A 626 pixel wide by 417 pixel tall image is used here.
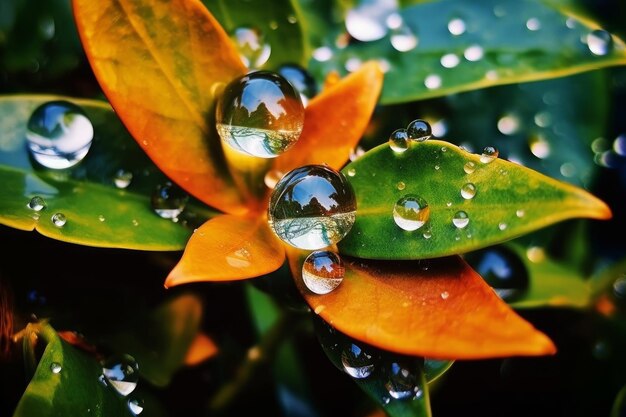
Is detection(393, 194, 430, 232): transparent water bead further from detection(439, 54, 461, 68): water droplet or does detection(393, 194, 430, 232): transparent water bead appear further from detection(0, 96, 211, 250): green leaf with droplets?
detection(439, 54, 461, 68): water droplet

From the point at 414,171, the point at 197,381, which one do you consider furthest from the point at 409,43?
the point at 197,381

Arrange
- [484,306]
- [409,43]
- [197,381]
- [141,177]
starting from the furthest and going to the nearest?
[409,43] < [197,381] < [141,177] < [484,306]

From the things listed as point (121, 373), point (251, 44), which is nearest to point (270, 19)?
point (251, 44)

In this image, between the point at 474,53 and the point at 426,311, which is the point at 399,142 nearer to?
the point at 426,311

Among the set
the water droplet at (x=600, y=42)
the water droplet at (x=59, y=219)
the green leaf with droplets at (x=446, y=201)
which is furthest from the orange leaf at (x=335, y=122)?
the water droplet at (x=600, y=42)

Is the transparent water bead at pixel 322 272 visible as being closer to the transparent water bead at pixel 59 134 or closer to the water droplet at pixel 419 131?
the water droplet at pixel 419 131

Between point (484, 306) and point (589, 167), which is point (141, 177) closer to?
point (484, 306)
